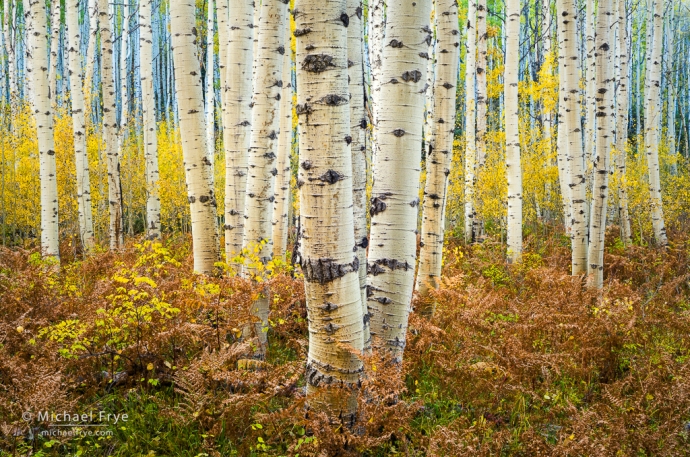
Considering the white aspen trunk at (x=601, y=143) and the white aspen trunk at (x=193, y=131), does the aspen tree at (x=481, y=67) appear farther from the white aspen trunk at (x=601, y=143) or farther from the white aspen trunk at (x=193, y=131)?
the white aspen trunk at (x=193, y=131)

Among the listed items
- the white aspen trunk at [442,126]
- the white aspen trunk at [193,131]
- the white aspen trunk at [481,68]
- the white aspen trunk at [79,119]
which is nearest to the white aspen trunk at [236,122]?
the white aspen trunk at [193,131]

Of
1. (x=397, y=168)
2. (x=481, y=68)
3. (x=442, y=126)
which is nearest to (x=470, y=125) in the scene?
(x=481, y=68)

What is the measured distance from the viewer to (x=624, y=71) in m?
10.9

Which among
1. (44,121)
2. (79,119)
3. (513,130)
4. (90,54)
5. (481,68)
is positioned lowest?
(513,130)

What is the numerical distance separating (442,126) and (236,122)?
206cm

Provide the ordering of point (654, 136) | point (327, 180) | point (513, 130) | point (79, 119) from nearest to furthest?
point (327, 180)
point (513, 130)
point (79, 119)
point (654, 136)

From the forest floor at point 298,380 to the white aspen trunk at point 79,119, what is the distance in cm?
456

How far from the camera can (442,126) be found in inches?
194

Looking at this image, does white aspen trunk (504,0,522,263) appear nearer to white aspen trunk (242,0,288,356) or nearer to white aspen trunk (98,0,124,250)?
white aspen trunk (242,0,288,356)

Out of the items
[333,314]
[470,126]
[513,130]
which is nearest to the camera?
[333,314]

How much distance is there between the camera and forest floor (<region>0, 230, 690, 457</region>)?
2900mm

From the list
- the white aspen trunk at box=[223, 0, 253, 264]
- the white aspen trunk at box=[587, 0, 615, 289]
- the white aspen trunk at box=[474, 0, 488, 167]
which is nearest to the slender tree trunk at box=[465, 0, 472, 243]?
the white aspen trunk at box=[474, 0, 488, 167]

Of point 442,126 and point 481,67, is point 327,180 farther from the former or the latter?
point 481,67

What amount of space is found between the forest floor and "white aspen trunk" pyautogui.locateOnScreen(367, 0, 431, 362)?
0.55m
